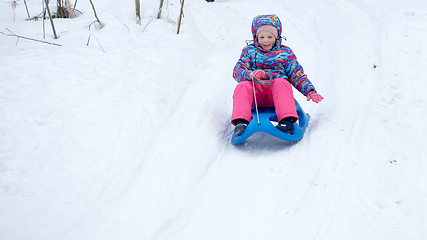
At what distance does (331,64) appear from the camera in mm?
3863

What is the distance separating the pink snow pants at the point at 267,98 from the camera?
2502mm

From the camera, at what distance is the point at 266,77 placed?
2762 millimetres

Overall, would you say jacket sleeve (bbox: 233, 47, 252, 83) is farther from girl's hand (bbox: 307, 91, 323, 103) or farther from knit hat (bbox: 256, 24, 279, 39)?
girl's hand (bbox: 307, 91, 323, 103)

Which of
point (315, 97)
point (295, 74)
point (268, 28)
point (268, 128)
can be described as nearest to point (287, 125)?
point (268, 128)

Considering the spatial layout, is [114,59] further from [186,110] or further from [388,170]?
[388,170]

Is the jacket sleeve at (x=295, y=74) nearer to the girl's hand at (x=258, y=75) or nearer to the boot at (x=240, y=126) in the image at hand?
the girl's hand at (x=258, y=75)

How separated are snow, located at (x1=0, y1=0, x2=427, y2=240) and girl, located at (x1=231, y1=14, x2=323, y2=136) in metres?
0.26

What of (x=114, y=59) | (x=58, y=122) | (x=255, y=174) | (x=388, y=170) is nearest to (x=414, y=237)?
(x=388, y=170)

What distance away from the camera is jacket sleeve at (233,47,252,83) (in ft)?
A: 8.95

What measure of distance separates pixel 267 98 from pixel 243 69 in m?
0.34

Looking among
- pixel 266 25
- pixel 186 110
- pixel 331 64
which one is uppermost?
pixel 266 25

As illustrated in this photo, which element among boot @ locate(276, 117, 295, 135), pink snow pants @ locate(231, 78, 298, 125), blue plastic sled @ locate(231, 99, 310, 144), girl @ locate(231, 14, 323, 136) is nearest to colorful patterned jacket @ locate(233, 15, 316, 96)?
girl @ locate(231, 14, 323, 136)

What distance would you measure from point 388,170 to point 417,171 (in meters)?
0.15

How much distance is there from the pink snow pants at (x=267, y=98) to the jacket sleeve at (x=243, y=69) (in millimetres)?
72
